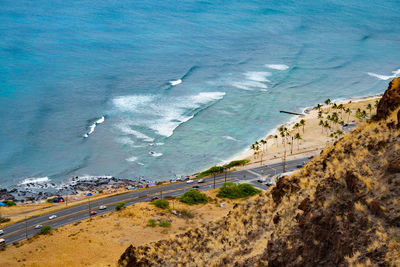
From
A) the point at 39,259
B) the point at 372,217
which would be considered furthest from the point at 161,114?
the point at 372,217

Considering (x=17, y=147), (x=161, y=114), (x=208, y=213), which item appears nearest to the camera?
(x=208, y=213)

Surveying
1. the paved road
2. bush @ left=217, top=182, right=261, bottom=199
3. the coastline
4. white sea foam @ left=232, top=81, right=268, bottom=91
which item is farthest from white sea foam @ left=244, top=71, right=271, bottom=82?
bush @ left=217, top=182, right=261, bottom=199

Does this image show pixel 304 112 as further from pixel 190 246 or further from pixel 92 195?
pixel 190 246

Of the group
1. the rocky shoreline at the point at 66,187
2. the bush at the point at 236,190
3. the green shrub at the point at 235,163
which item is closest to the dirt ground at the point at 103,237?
the bush at the point at 236,190

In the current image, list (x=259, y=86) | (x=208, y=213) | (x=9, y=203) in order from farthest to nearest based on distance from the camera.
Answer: (x=259, y=86) → (x=9, y=203) → (x=208, y=213)

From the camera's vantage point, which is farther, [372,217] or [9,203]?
[9,203]

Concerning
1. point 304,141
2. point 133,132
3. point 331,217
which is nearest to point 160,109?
point 133,132
